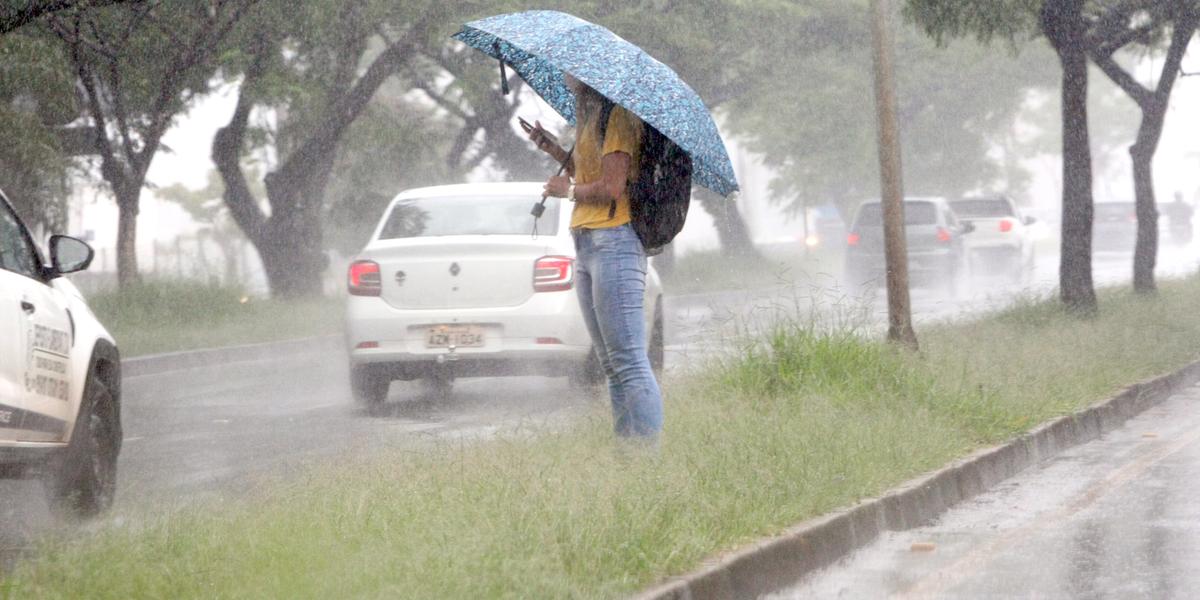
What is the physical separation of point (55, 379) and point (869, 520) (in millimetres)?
3232

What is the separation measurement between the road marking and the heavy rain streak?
29 millimetres

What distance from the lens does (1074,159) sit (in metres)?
15.9

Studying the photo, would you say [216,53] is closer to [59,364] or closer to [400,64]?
[400,64]

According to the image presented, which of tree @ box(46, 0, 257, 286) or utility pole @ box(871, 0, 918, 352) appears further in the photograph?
tree @ box(46, 0, 257, 286)

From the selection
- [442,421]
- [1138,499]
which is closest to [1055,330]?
[442,421]

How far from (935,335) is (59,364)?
27.5ft

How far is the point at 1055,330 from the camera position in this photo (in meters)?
14.2

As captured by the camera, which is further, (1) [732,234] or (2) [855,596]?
(1) [732,234]

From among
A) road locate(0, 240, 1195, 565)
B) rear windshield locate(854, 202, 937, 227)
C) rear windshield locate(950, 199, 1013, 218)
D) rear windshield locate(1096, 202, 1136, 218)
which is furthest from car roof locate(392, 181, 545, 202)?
rear windshield locate(1096, 202, 1136, 218)

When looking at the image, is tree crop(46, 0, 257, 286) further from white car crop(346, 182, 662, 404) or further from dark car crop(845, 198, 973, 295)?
dark car crop(845, 198, 973, 295)

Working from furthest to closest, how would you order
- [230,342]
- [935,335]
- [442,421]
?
[230,342]
[935,335]
[442,421]

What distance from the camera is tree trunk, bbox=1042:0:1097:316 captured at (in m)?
15.7

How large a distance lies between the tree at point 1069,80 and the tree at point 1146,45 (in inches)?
43.2

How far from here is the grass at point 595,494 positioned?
4.81 m
